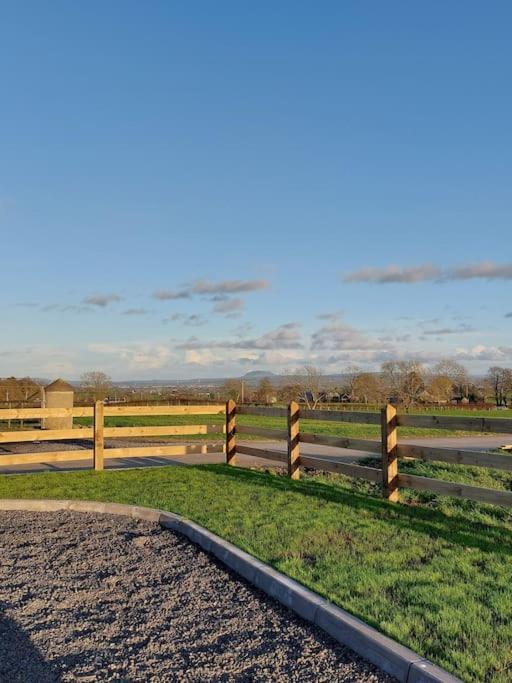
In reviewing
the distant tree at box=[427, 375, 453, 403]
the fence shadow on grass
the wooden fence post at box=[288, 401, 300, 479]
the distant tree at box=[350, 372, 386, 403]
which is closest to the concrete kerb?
the fence shadow on grass

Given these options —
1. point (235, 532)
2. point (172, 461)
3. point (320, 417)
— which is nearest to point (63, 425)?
point (172, 461)

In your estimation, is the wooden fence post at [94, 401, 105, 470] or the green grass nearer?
the green grass

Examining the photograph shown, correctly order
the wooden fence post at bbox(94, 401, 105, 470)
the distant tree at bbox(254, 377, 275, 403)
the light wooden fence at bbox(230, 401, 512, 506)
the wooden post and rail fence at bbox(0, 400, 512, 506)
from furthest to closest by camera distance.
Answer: the distant tree at bbox(254, 377, 275, 403) < the wooden fence post at bbox(94, 401, 105, 470) < the wooden post and rail fence at bbox(0, 400, 512, 506) < the light wooden fence at bbox(230, 401, 512, 506)

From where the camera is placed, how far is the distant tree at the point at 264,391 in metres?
55.4

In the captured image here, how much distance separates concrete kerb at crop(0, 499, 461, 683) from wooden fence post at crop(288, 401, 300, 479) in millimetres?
3151

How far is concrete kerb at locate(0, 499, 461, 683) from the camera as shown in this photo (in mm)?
3227

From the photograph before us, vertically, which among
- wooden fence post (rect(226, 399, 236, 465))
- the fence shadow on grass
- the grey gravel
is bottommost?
the grey gravel

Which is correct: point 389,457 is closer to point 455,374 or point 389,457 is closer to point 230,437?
point 230,437

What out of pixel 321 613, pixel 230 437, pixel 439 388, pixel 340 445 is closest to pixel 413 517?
pixel 340 445

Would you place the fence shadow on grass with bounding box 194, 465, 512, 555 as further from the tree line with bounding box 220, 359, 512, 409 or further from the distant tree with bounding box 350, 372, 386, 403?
the distant tree with bounding box 350, 372, 386, 403

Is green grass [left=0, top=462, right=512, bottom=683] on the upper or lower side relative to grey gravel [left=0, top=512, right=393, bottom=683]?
upper

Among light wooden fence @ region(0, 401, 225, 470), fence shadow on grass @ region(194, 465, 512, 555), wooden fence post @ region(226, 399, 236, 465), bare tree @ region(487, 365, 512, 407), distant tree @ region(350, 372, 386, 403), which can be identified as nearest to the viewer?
fence shadow on grass @ region(194, 465, 512, 555)

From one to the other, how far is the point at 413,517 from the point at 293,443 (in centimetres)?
323

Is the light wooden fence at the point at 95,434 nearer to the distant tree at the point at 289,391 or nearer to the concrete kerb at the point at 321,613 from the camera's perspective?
the concrete kerb at the point at 321,613
